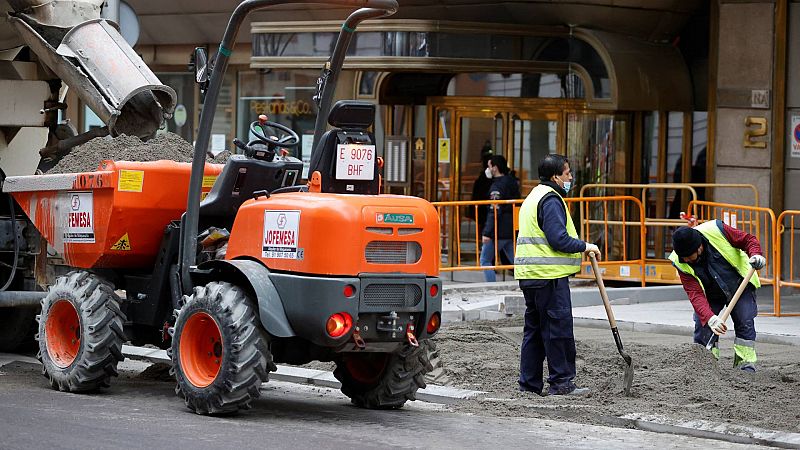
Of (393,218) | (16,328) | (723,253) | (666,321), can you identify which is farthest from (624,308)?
(393,218)

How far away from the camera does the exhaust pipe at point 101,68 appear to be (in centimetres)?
1067

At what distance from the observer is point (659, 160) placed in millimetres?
19234

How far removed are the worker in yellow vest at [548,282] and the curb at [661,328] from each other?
3421mm

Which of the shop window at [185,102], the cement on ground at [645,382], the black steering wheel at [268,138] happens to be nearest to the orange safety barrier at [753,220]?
the cement on ground at [645,382]

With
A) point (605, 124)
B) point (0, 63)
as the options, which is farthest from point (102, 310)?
point (605, 124)

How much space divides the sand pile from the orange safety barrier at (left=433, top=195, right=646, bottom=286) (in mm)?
6378

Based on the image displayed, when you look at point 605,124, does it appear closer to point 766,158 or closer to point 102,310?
point 766,158

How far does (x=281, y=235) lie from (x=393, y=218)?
2.26 feet

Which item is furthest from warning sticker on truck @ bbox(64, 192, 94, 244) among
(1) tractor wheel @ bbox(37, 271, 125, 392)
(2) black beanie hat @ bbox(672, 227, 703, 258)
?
(2) black beanie hat @ bbox(672, 227, 703, 258)

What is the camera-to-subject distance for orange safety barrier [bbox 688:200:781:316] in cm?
1581

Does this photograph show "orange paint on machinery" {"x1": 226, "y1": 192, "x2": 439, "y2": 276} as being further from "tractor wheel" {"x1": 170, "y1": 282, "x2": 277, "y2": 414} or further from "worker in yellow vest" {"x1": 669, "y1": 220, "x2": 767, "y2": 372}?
"worker in yellow vest" {"x1": 669, "y1": 220, "x2": 767, "y2": 372}

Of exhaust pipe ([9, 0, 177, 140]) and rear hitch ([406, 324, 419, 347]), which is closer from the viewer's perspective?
rear hitch ([406, 324, 419, 347])

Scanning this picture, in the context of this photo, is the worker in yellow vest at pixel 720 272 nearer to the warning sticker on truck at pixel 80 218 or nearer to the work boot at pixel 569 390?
the work boot at pixel 569 390

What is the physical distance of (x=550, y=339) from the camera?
10102 mm
